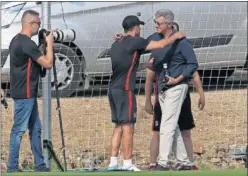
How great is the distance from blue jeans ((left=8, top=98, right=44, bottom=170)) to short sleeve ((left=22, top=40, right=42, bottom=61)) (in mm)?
454

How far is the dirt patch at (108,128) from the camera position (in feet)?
35.1

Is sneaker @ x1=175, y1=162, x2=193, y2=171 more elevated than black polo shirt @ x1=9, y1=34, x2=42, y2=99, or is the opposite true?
black polo shirt @ x1=9, y1=34, x2=42, y2=99

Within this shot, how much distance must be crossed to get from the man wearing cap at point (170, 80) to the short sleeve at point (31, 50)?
122 cm

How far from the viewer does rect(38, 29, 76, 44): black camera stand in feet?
30.7

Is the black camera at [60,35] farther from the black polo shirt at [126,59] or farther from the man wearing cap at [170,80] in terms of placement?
the man wearing cap at [170,80]

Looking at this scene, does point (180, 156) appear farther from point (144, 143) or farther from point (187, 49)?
point (144, 143)

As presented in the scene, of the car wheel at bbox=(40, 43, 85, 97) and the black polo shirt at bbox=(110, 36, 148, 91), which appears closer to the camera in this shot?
the black polo shirt at bbox=(110, 36, 148, 91)

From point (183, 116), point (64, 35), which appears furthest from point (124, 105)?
point (64, 35)

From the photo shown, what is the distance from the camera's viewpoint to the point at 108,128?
11289mm

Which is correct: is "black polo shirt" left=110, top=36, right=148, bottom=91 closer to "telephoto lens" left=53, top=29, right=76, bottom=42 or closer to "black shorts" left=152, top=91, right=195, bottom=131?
"black shorts" left=152, top=91, right=195, bottom=131

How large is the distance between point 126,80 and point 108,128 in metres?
2.31

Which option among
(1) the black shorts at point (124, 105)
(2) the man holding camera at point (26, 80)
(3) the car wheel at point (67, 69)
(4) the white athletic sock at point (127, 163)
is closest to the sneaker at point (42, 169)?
(2) the man holding camera at point (26, 80)

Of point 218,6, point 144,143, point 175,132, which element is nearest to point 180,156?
point 175,132

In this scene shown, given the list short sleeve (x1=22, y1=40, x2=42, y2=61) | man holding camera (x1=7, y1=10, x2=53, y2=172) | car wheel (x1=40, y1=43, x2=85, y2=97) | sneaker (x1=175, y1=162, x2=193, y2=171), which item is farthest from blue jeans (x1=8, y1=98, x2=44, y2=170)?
car wheel (x1=40, y1=43, x2=85, y2=97)
